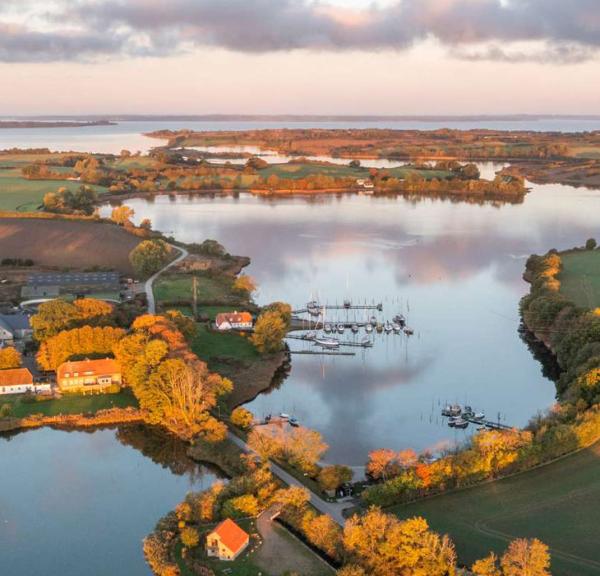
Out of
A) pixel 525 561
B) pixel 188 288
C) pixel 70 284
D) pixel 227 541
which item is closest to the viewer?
pixel 525 561

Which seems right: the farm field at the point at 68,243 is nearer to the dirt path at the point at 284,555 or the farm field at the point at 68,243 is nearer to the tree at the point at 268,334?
the tree at the point at 268,334

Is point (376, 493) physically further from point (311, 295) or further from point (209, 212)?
point (209, 212)

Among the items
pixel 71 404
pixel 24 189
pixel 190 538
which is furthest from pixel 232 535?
pixel 24 189

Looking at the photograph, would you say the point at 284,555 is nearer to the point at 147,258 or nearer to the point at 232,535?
the point at 232,535

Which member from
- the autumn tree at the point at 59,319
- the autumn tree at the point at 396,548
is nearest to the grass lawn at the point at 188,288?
the autumn tree at the point at 59,319

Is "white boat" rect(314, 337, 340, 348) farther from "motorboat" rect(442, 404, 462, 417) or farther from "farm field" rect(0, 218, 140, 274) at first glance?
"farm field" rect(0, 218, 140, 274)

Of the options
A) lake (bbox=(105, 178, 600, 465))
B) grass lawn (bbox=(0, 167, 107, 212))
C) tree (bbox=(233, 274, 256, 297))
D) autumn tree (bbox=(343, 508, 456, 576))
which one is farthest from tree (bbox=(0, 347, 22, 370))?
grass lawn (bbox=(0, 167, 107, 212))
